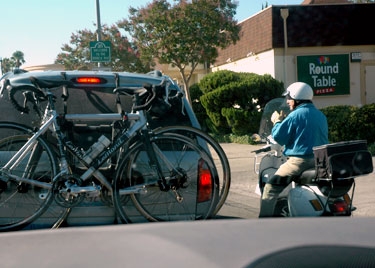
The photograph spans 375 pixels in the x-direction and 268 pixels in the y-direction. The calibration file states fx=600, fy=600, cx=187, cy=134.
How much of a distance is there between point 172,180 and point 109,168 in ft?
1.68

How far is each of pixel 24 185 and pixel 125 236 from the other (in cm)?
263

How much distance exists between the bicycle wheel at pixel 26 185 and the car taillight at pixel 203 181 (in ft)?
3.59

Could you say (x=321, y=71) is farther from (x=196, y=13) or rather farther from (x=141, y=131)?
(x=141, y=131)

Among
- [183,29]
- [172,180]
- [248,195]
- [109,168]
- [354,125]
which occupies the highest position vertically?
[183,29]

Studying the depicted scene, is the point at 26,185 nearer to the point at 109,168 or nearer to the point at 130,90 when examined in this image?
the point at 109,168

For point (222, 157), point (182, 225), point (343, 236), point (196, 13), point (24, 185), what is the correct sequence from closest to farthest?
point (343, 236) < point (182, 225) < point (24, 185) < point (222, 157) < point (196, 13)

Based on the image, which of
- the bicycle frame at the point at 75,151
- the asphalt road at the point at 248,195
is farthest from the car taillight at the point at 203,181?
the asphalt road at the point at 248,195

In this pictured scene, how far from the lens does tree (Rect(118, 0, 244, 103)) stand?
2247cm

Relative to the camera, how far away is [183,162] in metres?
4.77

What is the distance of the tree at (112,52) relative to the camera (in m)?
30.3

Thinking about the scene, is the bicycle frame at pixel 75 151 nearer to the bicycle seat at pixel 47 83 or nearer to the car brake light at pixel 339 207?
the bicycle seat at pixel 47 83

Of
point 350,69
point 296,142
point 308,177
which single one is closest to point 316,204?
point 308,177

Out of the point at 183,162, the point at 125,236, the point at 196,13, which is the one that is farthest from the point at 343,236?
the point at 196,13

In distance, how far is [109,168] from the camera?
186 inches
